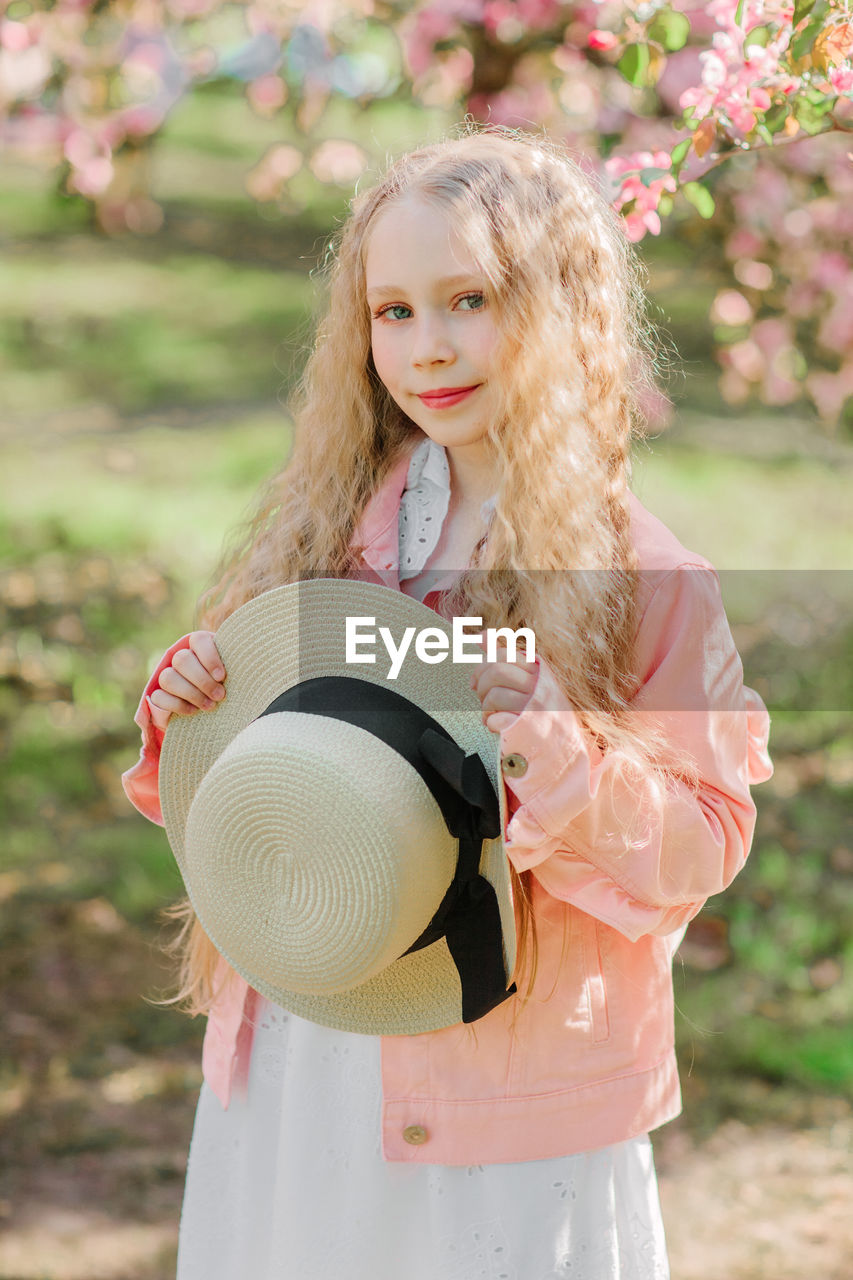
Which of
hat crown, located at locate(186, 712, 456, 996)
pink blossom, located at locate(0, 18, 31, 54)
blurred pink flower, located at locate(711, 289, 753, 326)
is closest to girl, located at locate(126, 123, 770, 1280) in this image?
hat crown, located at locate(186, 712, 456, 996)

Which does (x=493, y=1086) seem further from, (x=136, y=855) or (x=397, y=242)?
(x=136, y=855)

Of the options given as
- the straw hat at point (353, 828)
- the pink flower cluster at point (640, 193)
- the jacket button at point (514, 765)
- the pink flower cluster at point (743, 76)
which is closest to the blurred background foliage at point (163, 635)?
the pink flower cluster at point (640, 193)

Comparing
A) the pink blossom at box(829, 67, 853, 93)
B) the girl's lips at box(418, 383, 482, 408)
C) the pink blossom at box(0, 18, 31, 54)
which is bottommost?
the girl's lips at box(418, 383, 482, 408)

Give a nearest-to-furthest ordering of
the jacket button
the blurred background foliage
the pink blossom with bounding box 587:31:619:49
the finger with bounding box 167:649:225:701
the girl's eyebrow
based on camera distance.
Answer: the jacket button
the girl's eyebrow
the finger with bounding box 167:649:225:701
the pink blossom with bounding box 587:31:619:49
the blurred background foliage

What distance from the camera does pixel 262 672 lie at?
1544 millimetres

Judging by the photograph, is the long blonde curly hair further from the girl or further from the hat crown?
the hat crown

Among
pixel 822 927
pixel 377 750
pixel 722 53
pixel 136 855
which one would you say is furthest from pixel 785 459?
pixel 377 750

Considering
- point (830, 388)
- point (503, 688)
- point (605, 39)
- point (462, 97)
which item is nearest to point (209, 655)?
point (503, 688)

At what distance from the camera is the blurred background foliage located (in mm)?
3221

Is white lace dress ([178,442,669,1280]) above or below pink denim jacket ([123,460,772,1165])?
below

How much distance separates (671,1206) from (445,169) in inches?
93.5

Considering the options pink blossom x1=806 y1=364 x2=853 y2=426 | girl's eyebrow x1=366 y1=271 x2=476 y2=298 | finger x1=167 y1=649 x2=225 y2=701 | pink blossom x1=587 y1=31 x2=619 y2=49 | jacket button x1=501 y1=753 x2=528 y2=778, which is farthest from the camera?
pink blossom x1=806 y1=364 x2=853 y2=426

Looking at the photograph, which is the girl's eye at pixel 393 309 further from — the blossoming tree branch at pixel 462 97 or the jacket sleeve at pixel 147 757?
the blossoming tree branch at pixel 462 97

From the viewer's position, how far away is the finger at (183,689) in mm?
1578
